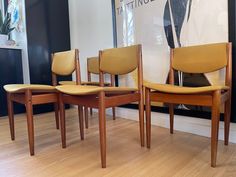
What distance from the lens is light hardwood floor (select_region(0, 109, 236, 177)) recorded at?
1.09 meters

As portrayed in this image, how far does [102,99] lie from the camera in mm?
1140

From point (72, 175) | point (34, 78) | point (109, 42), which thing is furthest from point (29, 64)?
point (72, 175)

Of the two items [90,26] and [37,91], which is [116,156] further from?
[90,26]

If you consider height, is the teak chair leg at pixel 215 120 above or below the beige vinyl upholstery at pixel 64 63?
below

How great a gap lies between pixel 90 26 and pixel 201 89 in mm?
1886

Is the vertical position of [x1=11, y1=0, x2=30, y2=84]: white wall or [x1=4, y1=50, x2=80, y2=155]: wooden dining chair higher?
[x1=11, y1=0, x2=30, y2=84]: white wall

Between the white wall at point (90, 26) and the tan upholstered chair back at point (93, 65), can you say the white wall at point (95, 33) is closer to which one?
the white wall at point (90, 26)

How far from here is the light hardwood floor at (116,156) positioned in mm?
1088

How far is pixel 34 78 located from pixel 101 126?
1.81m

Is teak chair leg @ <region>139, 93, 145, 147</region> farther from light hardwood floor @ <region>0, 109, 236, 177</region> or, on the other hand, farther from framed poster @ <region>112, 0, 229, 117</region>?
framed poster @ <region>112, 0, 229, 117</region>

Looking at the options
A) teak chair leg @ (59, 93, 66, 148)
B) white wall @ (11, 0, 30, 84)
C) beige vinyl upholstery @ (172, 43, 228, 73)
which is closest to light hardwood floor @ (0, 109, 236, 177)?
teak chair leg @ (59, 93, 66, 148)

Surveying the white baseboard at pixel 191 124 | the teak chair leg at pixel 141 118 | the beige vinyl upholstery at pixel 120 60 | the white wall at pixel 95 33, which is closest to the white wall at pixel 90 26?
the white wall at pixel 95 33

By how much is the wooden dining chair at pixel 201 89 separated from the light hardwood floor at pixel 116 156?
0.10 m

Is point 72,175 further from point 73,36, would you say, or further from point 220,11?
point 73,36
